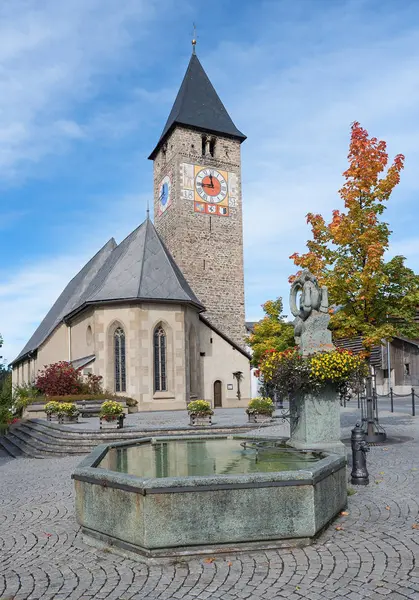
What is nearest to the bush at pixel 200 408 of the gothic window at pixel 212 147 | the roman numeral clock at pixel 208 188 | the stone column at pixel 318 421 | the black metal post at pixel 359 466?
the stone column at pixel 318 421

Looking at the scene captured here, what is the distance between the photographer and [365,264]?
1321 cm

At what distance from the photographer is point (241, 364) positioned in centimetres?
3325

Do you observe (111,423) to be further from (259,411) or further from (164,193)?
(164,193)

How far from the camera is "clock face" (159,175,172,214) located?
39344mm

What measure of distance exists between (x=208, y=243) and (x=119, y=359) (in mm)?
13147

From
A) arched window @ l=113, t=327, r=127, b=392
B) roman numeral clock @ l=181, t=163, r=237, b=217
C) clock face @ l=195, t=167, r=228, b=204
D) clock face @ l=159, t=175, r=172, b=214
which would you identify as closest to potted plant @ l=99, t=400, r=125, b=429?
arched window @ l=113, t=327, r=127, b=392

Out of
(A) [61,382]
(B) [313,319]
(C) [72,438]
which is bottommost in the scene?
(C) [72,438]

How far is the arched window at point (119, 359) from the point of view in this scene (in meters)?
27.6

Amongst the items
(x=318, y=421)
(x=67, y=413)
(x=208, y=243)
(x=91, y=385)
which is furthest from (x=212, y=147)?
(x=318, y=421)

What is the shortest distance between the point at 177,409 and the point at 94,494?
2155 cm

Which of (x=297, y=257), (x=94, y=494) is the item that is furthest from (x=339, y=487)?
(x=297, y=257)

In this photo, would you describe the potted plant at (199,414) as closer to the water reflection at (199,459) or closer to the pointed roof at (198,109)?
the water reflection at (199,459)

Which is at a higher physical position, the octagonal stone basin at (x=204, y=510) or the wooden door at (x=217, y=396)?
the octagonal stone basin at (x=204, y=510)

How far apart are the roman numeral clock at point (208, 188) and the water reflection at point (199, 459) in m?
30.0
